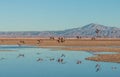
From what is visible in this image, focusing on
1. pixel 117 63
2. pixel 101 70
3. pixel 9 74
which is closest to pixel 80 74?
pixel 101 70

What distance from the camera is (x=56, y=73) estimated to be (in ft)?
119

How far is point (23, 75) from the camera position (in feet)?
113

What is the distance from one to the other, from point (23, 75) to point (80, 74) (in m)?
6.01

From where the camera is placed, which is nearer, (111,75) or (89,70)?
(111,75)

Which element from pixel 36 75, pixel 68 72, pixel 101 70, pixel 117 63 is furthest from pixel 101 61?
pixel 36 75

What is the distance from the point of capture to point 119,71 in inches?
1505

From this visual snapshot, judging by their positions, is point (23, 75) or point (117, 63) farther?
point (117, 63)

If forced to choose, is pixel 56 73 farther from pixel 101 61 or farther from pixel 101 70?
pixel 101 61

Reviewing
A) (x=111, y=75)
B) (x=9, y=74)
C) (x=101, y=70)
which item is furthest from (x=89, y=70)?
(x=9, y=74)

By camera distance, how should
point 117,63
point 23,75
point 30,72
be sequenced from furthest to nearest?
point 117,63
point 30,72
point 23,75

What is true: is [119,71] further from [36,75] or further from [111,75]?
[36,75]

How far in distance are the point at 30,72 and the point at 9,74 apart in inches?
100

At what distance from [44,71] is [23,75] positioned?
13.1 feet

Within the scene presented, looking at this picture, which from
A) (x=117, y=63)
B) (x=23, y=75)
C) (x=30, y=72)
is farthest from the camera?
(x=117, y=63)
